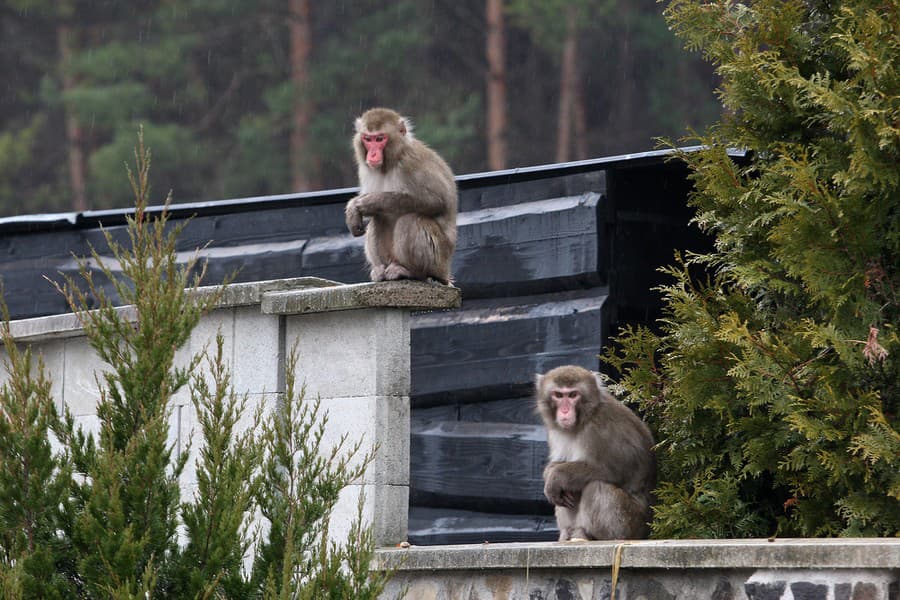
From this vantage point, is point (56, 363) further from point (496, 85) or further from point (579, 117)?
point (579, 117)

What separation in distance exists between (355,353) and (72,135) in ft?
61.6

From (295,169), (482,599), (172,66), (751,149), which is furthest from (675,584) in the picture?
(172,66)

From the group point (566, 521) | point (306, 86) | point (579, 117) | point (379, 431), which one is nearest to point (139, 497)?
point (379, 431)

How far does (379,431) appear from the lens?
21.8 ft

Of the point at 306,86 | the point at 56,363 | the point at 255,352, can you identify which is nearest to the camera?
the point at 255,352

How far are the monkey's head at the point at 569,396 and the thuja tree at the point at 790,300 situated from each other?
0.32m

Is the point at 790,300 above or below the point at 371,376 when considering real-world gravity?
above

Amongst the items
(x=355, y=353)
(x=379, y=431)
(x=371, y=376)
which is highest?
(x=355, y=353)

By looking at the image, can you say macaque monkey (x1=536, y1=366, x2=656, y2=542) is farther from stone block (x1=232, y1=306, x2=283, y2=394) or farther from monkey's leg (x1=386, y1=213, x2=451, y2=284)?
stone block (x1=232, y1=306, x2=283, y2=394)

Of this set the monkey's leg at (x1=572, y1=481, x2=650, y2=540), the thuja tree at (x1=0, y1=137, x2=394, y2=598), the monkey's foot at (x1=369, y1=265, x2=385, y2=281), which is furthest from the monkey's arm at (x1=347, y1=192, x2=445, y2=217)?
the thuja tree at (x1=0, y1=137, x2=394, y2=598)

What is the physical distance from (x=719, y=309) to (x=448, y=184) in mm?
1504

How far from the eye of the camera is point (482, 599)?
6.38 meters

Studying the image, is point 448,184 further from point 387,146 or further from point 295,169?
point 295,169

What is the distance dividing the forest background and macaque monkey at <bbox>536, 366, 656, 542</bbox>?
573 inches
